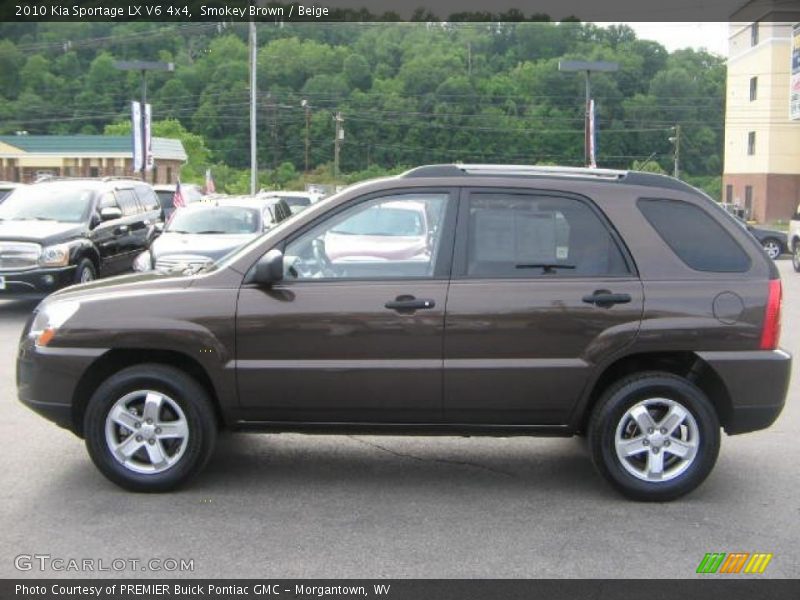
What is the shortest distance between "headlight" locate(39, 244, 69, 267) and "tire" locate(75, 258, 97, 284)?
0.27 m

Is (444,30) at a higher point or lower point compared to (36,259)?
higher

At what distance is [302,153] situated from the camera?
91250 mm

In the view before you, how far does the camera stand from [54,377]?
5.32m

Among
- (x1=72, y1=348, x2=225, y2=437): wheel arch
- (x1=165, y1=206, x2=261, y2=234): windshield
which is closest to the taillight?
(x1=72, y1=348, x2=225, y2=437): wheel arch

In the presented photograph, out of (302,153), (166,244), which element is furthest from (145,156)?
(302,153)

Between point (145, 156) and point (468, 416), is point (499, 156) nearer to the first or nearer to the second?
point (145, 156)

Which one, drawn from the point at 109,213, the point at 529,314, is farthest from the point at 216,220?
the point at 529,314

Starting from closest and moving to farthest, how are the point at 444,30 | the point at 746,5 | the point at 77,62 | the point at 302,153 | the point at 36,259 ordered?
the point at 36,259 < the point at 746,5 < the point at 444,30 < the point at 77,62 < the point at 302,153

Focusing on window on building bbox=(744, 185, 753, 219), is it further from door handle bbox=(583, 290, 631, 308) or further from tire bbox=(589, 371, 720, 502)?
door handle bbox=(583, 290, 631, 308)

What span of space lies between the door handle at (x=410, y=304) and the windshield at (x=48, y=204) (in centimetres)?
972

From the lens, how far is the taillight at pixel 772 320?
17.0 ft

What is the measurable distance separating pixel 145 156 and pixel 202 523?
120 ft

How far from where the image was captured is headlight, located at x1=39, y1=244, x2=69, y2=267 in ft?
40.9

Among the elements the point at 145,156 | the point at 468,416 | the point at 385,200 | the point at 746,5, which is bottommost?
the point at 468,416
